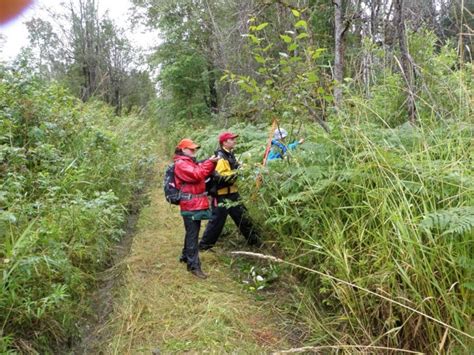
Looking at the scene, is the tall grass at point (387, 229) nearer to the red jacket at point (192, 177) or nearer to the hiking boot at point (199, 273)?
the red jacket at point (192, 177)

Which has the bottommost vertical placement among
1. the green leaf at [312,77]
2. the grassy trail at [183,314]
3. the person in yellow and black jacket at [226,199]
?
the grassy trail at [183,314]

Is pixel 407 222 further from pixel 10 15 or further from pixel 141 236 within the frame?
pixel 10 15

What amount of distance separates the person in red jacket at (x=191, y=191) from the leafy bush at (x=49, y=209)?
2.73 feet

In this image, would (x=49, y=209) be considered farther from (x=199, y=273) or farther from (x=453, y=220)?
(x=453, y=220)

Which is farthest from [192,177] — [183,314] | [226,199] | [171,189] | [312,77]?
[312,77]

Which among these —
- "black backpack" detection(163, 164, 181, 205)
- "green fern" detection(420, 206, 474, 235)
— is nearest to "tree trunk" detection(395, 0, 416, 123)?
"green fern" detection(420, 206, 474, 235)

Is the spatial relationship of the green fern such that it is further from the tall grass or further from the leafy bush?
the leafy bush

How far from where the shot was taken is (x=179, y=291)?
4.12 meters

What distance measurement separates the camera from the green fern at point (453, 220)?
7.29 ft

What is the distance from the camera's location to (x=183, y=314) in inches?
145

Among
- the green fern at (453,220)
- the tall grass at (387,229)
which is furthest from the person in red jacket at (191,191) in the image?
the green fern at (453,220)

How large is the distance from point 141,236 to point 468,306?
Result: 456 cm

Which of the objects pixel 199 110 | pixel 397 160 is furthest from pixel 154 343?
pixel 199 110

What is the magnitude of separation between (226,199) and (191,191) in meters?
0.42
